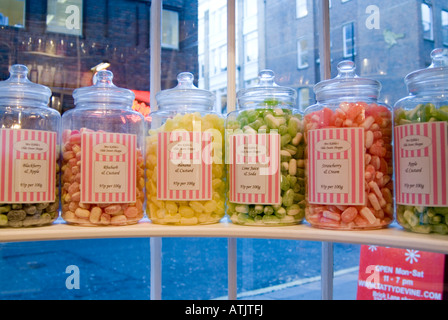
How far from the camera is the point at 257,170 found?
2.93 feet

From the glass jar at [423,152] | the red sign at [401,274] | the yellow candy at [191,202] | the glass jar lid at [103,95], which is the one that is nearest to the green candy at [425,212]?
the glass jar at [423,152]

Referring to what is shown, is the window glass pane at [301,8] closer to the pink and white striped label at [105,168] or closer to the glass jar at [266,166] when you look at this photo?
the glass jar at [266,166]

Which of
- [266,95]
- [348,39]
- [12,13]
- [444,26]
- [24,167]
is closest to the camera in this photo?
[24,167]

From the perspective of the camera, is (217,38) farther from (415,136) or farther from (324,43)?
(415,136)

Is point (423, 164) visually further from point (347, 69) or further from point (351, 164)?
point (347, 69)

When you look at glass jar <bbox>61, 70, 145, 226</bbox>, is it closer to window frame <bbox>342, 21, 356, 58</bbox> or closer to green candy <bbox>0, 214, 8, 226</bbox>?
green candy <bbox>0, 214, 8, 226</bbox>

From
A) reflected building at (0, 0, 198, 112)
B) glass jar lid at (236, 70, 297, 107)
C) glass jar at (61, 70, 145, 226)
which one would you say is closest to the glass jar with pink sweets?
glass jar lid at (236, 70, 297, 107)

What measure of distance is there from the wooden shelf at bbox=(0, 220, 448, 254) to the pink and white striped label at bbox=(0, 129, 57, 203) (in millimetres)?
74

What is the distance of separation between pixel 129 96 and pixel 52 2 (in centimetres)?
139

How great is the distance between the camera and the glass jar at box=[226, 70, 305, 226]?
0.89 meters

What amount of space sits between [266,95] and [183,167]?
0.27 meters

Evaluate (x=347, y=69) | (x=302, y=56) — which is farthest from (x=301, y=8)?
(x=347, y=69)

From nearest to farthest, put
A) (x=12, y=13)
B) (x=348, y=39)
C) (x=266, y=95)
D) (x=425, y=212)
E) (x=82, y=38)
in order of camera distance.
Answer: (x=425, y=212) < (x=266, y=95) < (x=348, y=39) < (x=12, y=13) < (x=82, y=38)

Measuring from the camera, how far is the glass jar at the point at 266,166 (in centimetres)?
89
